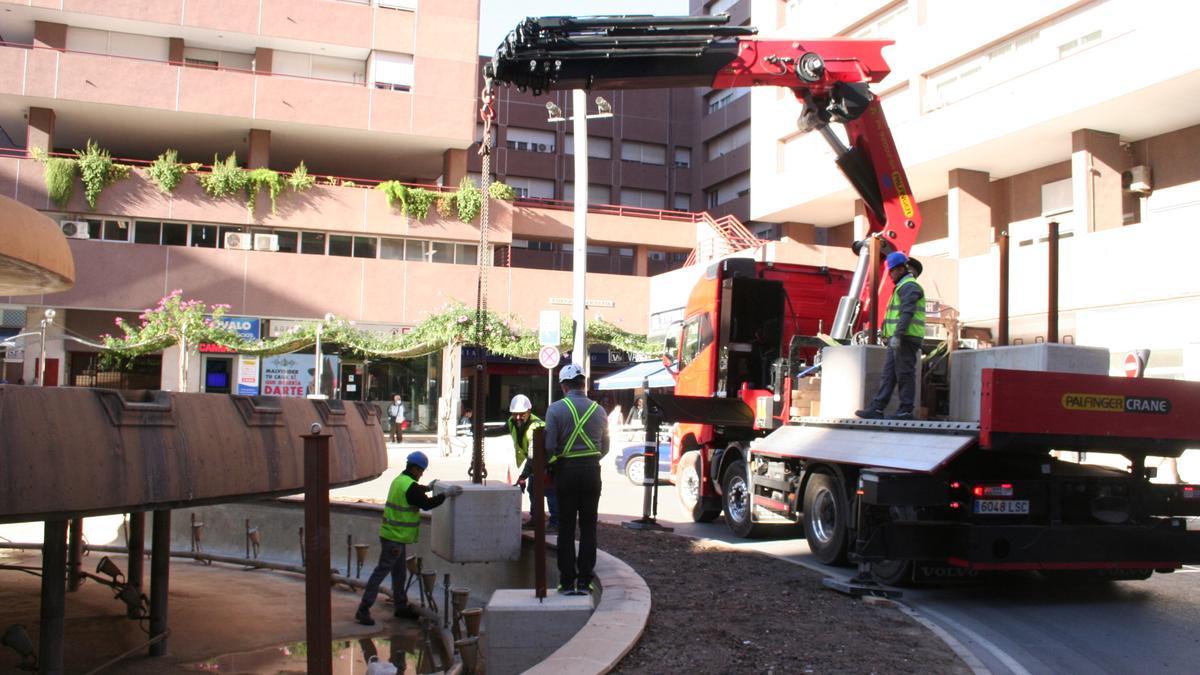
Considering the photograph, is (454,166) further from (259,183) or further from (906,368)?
(906,368)

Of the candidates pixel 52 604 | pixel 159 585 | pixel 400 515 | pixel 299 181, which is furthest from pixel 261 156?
pixel 52 604

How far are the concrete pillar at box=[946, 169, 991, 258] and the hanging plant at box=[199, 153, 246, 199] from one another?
21297 millimetres

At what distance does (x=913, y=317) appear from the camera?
8883 millimetres

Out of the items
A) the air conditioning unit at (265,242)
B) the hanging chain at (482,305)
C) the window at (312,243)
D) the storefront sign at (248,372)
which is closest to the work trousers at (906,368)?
the hanging chain at (482,305)

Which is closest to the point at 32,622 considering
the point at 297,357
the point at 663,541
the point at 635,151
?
the point at 663,541

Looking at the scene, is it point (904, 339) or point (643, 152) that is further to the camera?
point (643, 152)

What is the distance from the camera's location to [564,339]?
31.0 metres

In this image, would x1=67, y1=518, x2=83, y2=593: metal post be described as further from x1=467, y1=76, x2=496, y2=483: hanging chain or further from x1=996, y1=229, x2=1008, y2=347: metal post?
x1=996, y1=229, x2=1008, y2=347: metal post

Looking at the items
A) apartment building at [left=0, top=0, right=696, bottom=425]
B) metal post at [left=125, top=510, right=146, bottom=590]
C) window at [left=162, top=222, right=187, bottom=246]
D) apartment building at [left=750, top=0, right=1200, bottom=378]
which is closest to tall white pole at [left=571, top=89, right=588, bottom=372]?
apartment building at [left=0, top=0, right=696, bottom=425]

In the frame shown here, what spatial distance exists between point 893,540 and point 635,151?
162 ft

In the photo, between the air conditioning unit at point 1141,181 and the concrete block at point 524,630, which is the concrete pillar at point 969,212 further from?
the concrete block at point 524,630

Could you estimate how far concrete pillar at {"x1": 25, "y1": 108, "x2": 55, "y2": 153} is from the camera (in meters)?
31.4

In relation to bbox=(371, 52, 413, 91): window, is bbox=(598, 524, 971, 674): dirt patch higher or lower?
lower

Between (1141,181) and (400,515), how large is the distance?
23.0m
